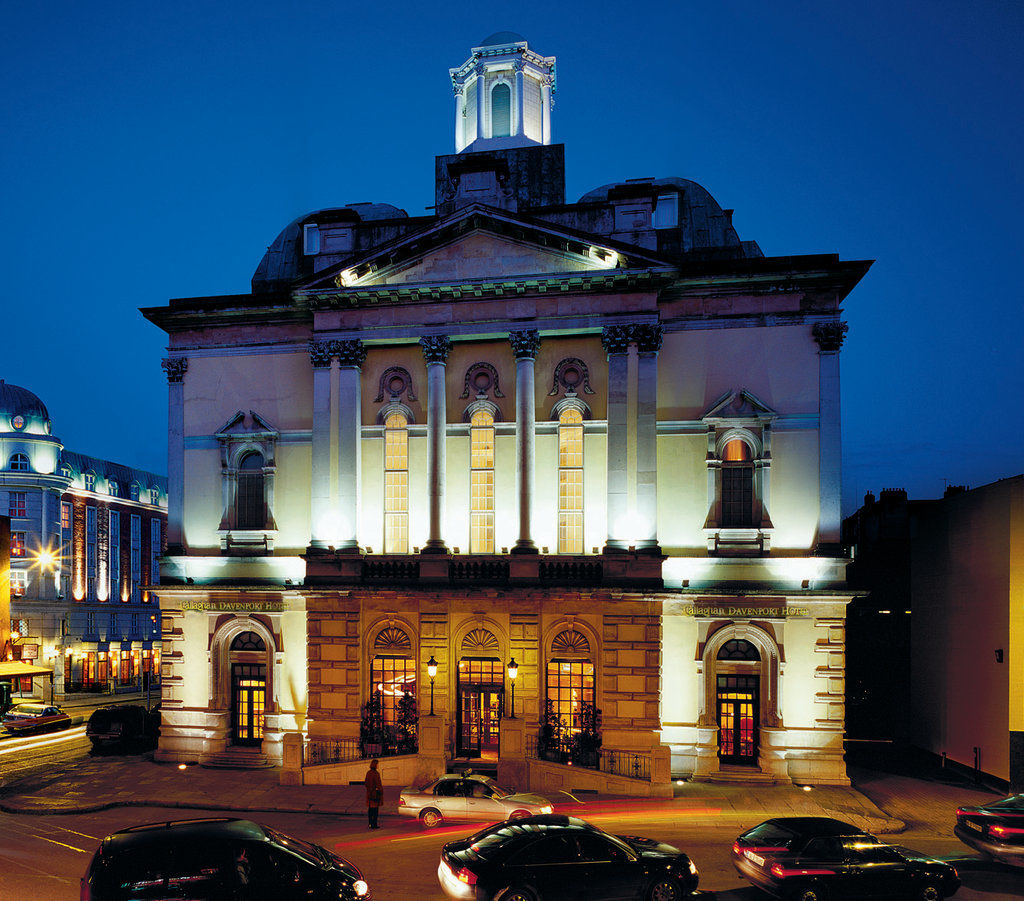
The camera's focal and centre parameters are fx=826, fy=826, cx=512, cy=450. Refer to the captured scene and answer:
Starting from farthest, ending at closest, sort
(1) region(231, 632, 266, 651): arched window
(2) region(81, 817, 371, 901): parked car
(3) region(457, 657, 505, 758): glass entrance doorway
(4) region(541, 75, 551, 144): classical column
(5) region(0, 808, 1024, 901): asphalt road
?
1. (4) region(541, 75, 551, 144): classical column
2. (1) region(231, 632, 266, 651): arched window
3. (3) region(457, 657, 505, 758): glass entrance doorway
4. (5) region(0, 808, 1024, 901): asphalt road
5. (2) region(81, 817, 371, 901): parked car

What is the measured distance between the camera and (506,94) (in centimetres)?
3447

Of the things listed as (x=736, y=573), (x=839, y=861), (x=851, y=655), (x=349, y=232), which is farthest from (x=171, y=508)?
(x=851, y=655)

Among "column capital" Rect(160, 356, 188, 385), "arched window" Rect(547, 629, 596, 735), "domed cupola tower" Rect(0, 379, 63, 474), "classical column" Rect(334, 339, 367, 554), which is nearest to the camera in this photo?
"arched window" Rect(547, 629, 596, 735)

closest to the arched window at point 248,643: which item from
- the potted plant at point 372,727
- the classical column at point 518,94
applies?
the potted plant at point 372,727

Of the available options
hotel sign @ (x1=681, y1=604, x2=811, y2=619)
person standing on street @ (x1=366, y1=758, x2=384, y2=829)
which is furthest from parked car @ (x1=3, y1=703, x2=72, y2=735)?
hotel sign @ (x1=681, y1=604, x2=811, y2=619)

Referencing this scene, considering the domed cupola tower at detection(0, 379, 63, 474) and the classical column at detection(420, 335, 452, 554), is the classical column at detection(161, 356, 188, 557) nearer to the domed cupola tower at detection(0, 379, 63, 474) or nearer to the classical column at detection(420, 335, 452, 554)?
the classical column at detection(420, 335, 452, 554)

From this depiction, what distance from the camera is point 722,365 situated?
26953 mm

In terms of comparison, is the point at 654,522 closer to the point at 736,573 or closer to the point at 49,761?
the point at 736,573

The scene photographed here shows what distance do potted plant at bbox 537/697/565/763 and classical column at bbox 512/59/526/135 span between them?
2302cm

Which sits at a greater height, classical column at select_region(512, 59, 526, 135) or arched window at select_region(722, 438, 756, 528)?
classical column at select_region(512, 59, 526, 135)

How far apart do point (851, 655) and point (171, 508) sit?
2671 cm

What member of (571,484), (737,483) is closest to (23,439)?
(571,484)

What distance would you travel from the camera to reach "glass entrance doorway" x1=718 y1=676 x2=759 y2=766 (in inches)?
1018

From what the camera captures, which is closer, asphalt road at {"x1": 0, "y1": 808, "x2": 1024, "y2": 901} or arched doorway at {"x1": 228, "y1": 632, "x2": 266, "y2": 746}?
asphalt road at {"x1": 0, "y1": 808, "x2": 1024, "y2": 901}
